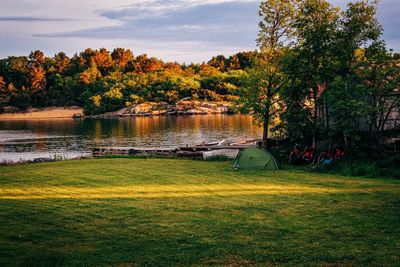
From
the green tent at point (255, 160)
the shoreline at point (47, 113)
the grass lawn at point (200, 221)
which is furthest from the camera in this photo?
the shoreline at point (47, 113)

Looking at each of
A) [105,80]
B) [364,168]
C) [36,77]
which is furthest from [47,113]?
[364,168]

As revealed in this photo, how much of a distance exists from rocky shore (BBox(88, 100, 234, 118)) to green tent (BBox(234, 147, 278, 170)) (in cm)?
10047

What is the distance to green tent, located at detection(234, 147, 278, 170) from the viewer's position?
24062 mm

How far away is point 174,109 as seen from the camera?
125688mm

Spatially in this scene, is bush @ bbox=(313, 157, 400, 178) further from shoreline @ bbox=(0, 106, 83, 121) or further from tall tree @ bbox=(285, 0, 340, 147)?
shoreline @ bbox=(0, 106, 83, 121)

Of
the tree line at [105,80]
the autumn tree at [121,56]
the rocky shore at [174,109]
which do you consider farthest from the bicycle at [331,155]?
the autumn tree at [121,56]

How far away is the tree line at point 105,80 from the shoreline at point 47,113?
2.90 meters

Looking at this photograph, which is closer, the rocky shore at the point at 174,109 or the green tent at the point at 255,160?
the green tent at the point at 255,160

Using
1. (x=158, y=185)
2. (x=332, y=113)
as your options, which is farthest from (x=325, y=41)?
(x=158, y=185)

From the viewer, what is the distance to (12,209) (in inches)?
544

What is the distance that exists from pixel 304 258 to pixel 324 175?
1322 cm

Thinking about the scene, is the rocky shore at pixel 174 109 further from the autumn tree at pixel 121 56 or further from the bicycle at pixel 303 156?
the bicycle at pixel 303 156

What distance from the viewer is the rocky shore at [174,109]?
126 metres

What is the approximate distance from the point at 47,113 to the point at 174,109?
45657 millimetres
